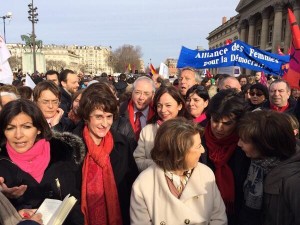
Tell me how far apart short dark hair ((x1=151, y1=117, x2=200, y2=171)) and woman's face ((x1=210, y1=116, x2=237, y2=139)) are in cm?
52

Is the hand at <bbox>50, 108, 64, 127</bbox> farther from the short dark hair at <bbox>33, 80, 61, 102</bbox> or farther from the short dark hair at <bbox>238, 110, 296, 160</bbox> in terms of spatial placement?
the short dark hair at <bbox>238, 110, 296, 160</bbox>

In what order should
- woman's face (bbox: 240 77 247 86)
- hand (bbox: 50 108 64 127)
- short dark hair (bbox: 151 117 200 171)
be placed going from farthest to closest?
woman's face (bbox: 240 77 247 86), hand (bbox: 50 108 64 127), short dark hair (bbox: 151 117 200 171)

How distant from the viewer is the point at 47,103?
3975 millimetres

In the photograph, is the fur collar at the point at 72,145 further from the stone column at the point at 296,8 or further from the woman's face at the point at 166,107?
the stone column at the point at 296,8

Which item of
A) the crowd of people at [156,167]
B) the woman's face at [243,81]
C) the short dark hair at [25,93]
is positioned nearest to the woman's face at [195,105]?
the crowd of people at [156,167]

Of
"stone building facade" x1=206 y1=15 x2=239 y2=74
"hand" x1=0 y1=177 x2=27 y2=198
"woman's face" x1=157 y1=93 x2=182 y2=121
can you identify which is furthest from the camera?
"stone building facade" x1=206 y1=15 x2=239 y2=74

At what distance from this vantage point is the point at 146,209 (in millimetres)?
2379

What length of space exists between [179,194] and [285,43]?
126 ft

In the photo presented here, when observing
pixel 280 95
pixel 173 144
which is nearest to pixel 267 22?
pixel 280 95

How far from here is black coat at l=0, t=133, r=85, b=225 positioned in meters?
2.29

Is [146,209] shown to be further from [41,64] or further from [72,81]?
[41,64]

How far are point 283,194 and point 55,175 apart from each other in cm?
164

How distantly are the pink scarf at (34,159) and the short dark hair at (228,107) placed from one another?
58.2 inches

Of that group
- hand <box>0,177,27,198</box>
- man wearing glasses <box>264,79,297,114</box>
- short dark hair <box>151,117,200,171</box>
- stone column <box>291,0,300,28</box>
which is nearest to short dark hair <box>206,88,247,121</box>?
short dark hair <box>151,117,200,171</box>
